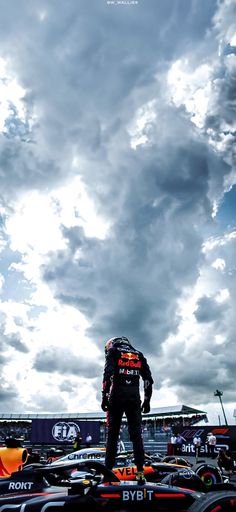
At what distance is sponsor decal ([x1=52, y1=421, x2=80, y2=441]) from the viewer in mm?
27516

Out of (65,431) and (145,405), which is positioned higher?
(65,431)

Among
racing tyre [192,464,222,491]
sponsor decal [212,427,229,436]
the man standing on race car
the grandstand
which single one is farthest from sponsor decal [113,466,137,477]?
the grandstand

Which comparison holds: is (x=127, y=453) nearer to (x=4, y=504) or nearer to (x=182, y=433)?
(x=4, y=504)

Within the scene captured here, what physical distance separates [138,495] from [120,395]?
63.5 inches

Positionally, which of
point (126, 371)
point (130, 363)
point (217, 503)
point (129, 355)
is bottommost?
point (217, 503)

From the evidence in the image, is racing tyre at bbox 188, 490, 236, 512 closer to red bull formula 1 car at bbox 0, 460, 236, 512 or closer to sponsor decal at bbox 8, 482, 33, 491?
red bull formula 1 car at bbox 0, 460, 236, 512

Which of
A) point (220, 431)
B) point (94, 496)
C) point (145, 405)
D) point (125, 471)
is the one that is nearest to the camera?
point (94, 496)

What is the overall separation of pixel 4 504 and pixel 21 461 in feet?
3.25

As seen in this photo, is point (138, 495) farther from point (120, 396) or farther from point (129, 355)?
point (129, 355)

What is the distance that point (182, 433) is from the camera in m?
23.6

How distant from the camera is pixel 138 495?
349 cm

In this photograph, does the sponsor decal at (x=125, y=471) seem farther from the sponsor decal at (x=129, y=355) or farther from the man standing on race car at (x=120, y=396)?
the sponsor decal at (x=129, y=355)

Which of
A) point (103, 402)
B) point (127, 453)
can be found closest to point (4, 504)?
point (103, 402)

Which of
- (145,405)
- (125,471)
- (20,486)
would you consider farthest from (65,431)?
(20,486)
